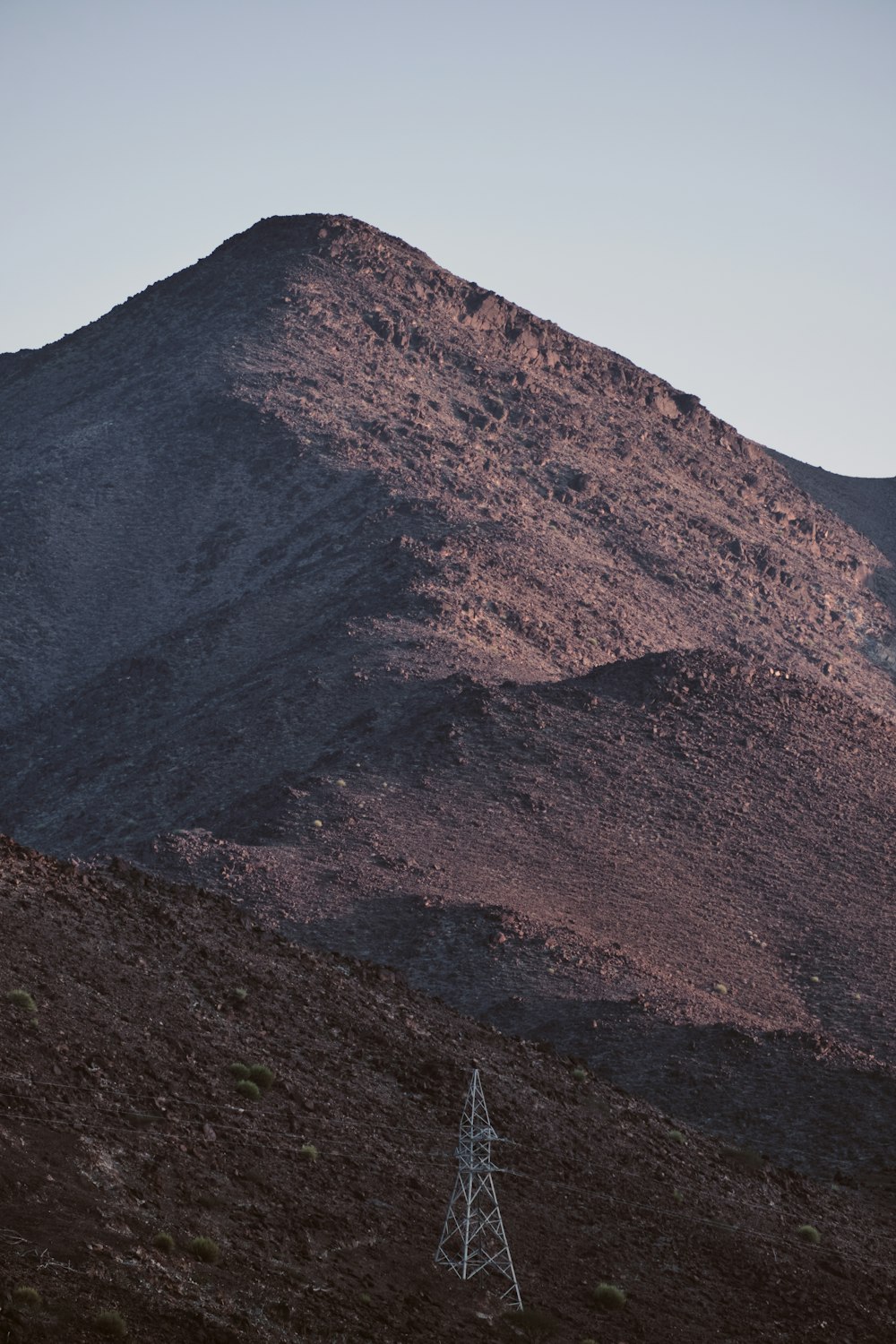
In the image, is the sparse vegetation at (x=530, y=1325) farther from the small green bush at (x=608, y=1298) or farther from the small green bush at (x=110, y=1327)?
the small green bush at (x=110, y=1327)

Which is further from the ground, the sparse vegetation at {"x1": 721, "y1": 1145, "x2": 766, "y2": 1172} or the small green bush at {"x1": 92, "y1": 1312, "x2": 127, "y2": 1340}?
the small green bush at {"x1": 92, "y1": 1312, "x2": 127, "y2": 1340}

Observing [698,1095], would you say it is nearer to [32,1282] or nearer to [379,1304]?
[379,1304]

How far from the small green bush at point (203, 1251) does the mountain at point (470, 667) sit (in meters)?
22.1

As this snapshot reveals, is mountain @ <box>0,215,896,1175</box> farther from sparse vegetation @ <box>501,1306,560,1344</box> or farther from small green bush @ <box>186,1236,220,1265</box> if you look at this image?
small green bush @ <box>186,1236,220,1265</box>

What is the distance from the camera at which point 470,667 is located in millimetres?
72062

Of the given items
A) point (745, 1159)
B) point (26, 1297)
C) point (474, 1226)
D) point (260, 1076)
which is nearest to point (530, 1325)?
point (474, 1226)

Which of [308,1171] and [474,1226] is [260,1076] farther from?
[474,1226]

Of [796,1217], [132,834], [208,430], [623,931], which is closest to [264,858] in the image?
[132,834]

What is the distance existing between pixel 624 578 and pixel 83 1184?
7148cm

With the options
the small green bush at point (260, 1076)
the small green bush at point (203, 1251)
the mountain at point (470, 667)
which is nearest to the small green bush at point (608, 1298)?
the small green bush at point (260, 1076)

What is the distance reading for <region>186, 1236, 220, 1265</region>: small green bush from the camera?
21.5 metres

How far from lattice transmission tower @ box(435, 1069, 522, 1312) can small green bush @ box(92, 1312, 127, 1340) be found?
603 centimetres

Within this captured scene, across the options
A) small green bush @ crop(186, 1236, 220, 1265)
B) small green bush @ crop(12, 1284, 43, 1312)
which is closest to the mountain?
small green bush @ crop(186, 1236, 220, 1265)

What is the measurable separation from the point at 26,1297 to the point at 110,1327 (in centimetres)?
96
